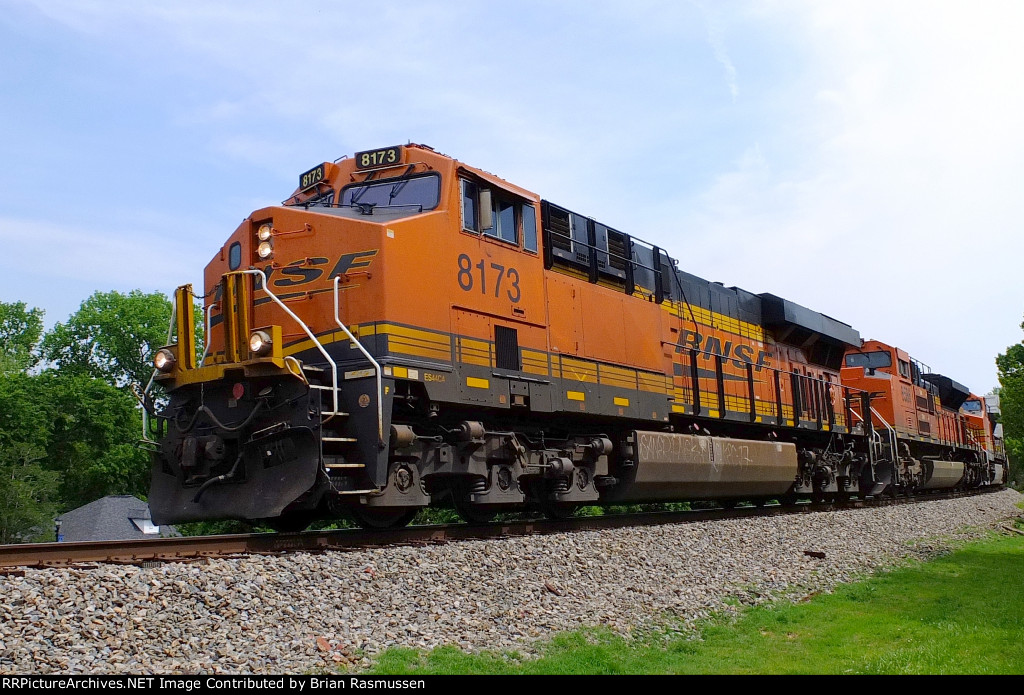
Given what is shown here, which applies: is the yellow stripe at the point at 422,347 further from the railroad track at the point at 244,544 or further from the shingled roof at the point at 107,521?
the shingled roof at the point at 107,521

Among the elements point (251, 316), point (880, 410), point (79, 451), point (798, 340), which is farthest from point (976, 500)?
point (79, 451)

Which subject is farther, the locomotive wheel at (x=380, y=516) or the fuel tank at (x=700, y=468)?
the fuel tank at (x=700, y=468)

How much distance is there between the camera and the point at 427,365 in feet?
27.7

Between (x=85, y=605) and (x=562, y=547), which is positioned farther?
(x=562, y=547)

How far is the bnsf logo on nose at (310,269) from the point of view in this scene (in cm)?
838

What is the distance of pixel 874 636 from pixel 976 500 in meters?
19.8

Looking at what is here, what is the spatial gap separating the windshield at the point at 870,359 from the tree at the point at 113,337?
36.6 metres

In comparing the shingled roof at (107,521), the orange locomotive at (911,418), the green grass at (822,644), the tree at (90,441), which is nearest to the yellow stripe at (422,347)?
the green grass at (822,644)

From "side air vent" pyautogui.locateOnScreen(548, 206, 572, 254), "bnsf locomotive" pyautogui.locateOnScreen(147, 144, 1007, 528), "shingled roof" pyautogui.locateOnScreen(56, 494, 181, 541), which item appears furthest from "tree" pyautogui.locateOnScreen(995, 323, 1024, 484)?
"shingled roof" pyautogui.locateOnScreen(56, 494, 181, 541)

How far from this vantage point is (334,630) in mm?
5250

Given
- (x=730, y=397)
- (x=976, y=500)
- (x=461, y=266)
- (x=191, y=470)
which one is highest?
(x=461, y=266)

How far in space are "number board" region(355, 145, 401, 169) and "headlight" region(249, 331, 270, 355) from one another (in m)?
2.62

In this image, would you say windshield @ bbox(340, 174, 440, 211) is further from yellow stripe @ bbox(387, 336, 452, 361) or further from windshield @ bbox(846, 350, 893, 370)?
windshield @ bbox(846, 350, 893, 370)
